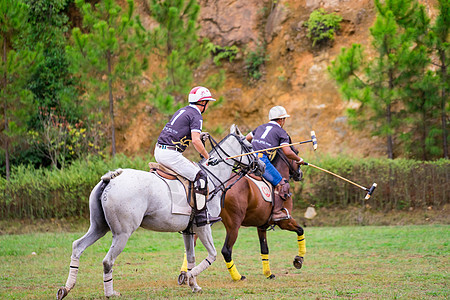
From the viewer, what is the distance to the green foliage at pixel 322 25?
2561 centimetres

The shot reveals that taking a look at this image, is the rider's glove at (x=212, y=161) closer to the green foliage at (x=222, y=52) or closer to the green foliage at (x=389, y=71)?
the green foliage at (x=389, y=71)

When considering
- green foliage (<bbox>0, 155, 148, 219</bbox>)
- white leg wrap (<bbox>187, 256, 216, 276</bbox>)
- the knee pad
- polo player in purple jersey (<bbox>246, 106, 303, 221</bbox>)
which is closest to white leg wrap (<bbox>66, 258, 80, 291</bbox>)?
white leg wrap (<bbox>187, 256, 216, 276</bbox>)

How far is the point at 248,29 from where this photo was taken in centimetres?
2802

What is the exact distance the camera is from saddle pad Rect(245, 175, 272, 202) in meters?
10.2

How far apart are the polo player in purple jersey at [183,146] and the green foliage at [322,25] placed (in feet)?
60.2

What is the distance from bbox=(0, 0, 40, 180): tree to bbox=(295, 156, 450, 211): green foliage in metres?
11.3

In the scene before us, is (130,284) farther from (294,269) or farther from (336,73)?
(336,73)

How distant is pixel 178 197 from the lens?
8.20 m

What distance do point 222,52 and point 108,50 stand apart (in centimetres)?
801

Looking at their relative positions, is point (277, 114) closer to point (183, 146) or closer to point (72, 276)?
point (183, 146)

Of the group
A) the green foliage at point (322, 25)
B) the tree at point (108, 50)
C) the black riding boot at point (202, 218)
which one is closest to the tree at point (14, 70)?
the tree at point (108, 50)

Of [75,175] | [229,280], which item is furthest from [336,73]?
[229,280]

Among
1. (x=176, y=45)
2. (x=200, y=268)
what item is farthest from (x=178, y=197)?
(x=176, y=45)

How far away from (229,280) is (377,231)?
8.55 metres
